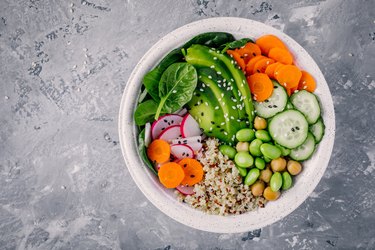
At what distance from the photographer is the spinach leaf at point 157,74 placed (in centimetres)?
153

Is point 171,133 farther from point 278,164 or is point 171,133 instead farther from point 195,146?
point 278,164

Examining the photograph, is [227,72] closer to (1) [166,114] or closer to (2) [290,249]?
(1) [166,114]

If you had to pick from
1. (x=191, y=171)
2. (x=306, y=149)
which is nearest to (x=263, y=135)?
(x=306, y=149)

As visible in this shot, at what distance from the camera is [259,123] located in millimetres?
1562

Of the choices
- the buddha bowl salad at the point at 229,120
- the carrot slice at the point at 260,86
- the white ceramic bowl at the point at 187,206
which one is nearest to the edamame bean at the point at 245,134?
the buddha bowl salad at the point at 229,120

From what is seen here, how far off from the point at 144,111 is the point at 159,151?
14cm

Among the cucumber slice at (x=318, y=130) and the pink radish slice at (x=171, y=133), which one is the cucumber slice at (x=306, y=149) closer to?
the cucumber slice at (x=318, y=130)

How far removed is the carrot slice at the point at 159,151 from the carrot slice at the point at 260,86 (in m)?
0.32

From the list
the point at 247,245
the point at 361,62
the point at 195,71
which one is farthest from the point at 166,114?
the point at 361,62

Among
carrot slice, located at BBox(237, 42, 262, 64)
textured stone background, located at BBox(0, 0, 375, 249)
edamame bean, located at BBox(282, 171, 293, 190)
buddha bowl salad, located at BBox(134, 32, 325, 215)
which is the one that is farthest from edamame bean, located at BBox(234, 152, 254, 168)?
textured stone background, located at BBox(0, 0, 375, 249)

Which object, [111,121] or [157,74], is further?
[111,121]

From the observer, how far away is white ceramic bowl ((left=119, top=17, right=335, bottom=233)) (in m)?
1.54

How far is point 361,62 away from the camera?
6.14ft

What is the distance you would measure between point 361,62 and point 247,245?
0.82 meters
